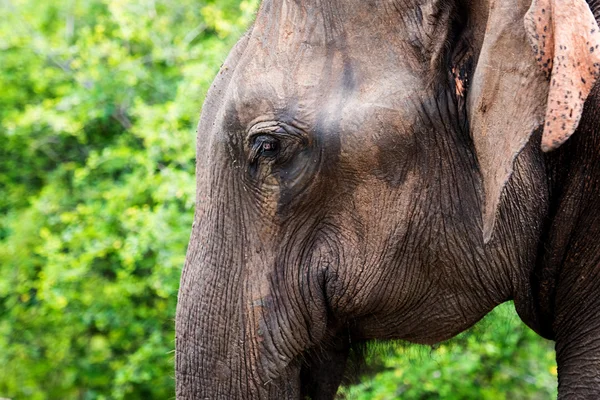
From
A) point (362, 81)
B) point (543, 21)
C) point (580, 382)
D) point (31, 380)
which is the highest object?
point (31, 380)

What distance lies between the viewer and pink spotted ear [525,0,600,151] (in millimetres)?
1844

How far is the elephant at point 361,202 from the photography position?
89.4 inches

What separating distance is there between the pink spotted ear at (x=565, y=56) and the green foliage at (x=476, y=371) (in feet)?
6.32

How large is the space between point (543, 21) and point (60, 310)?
3726 millimetres

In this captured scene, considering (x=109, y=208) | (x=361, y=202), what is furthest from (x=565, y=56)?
(x=109, y=208)

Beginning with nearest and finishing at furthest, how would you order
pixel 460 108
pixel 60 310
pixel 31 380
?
pixel 460 108 < pixel 60 310 < pixel 31 380

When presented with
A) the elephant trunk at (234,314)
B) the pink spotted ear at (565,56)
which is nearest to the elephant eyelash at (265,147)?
the elephant trunk at (234,314)

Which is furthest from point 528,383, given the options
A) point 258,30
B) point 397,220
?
point 258,30

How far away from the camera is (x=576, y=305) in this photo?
95.0 inches

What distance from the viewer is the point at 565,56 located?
6.07 feet

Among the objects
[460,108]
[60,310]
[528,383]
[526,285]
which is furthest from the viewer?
[60,310]

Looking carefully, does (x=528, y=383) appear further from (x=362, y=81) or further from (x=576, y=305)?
Answer: (x=362, y=81)

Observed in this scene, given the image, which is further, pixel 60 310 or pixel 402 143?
pixel 60 310

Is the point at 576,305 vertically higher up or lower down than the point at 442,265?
lower down
